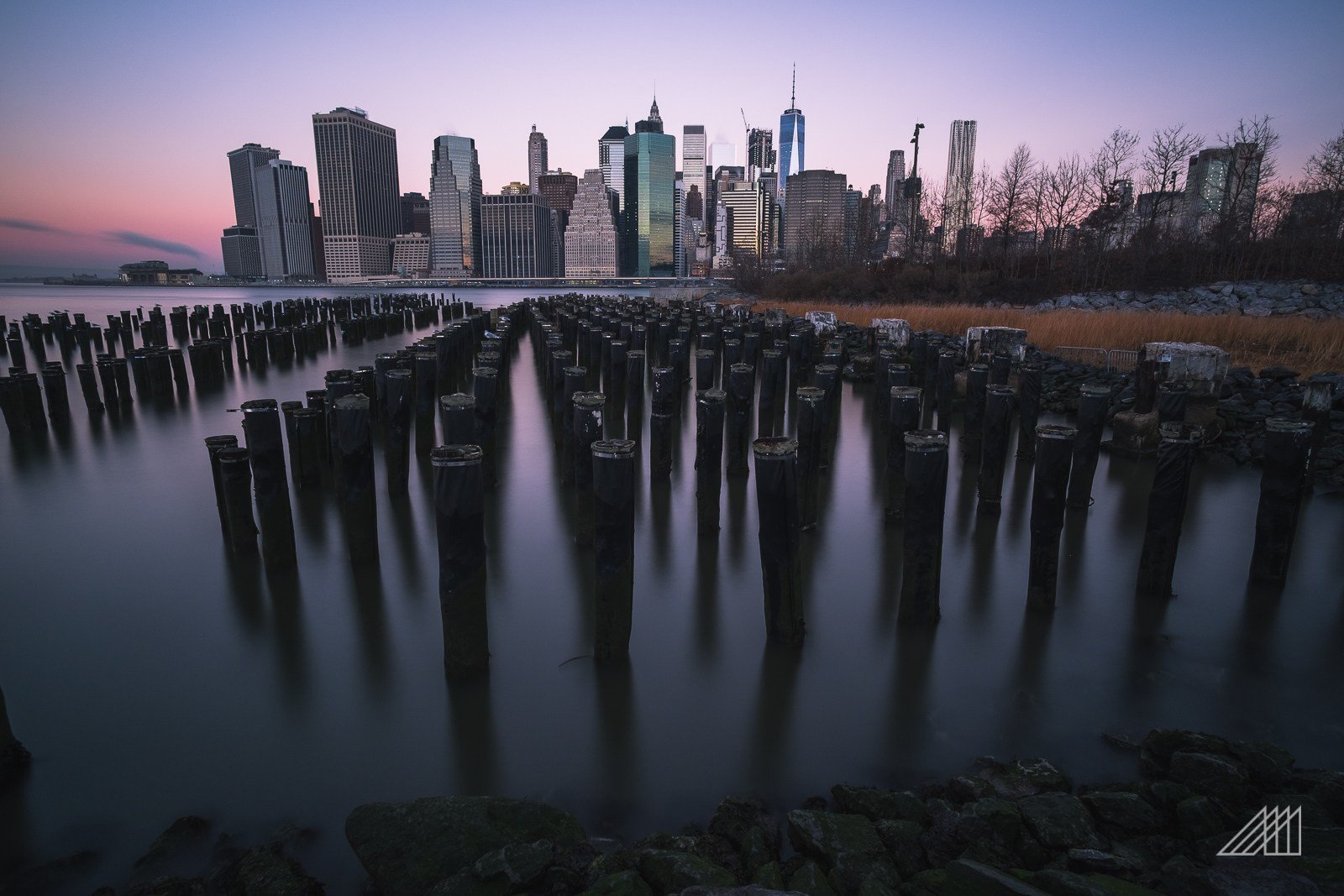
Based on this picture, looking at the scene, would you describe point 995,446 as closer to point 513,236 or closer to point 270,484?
point 270,484

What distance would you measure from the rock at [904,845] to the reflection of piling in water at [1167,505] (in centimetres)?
390

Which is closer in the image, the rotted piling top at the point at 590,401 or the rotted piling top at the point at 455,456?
the rotted piling top at the point at 455,456

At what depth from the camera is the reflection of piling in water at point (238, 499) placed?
6742 millimetres

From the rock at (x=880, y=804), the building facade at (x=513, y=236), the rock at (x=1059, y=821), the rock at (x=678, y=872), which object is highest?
the building facade at (x=513, y=236)

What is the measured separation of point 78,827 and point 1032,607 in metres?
6.98

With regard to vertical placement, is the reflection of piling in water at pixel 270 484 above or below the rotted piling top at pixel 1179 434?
below

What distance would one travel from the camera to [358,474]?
271 inches

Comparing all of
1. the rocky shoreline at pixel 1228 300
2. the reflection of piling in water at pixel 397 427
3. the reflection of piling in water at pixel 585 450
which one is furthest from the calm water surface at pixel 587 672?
the rocky shoreline at pixel 1228 300

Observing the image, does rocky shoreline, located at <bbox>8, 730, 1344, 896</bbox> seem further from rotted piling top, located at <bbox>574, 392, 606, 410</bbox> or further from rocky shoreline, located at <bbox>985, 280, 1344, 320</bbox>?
rocky shoreline, located at <bbox>985, 280, 1344, 320</bbox>

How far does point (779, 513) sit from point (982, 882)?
2.77m

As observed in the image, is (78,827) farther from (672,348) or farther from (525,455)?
(672,348)

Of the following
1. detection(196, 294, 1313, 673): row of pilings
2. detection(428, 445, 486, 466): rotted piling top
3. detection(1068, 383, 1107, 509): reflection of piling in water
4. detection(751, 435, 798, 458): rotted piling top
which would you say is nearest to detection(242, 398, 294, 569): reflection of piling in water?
detection(196, 294, 1313, 673): row of pilings

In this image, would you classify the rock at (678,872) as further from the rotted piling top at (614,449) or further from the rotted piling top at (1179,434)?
the rotted piling top at (1179,434)

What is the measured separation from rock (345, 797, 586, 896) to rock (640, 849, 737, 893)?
516mm
